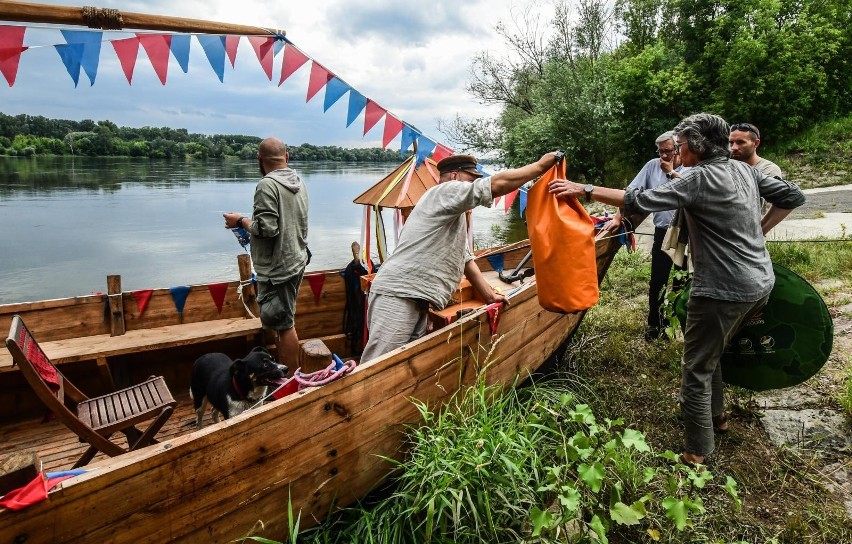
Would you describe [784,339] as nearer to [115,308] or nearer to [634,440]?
[634,440]

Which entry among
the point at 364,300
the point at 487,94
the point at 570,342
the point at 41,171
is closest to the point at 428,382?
the point at 364,300

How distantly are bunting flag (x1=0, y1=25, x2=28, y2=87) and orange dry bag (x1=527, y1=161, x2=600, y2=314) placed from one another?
326 centimetres

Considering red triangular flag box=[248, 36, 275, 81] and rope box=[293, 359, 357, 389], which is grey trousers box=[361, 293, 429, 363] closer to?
rope box=[293, 359, 357, 389]

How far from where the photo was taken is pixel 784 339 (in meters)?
2.96

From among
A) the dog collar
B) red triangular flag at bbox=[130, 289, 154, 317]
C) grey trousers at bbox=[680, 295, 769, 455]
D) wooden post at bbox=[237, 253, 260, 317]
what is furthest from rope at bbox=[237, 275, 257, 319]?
grey trousers at bbox=[680, 295, 769, 455]

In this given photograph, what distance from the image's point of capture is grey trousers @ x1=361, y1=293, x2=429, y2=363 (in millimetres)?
2674

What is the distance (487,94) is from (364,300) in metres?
24.7

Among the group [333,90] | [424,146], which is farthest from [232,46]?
[424,146]

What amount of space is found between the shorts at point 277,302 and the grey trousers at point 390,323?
2.85 feet

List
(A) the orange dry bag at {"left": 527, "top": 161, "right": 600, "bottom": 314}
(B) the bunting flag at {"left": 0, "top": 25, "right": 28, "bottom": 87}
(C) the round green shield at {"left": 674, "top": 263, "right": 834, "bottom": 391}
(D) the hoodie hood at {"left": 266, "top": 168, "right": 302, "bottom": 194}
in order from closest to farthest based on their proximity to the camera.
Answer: (A) the orange dry bag at {"left": 527, "top": 161, "right": 600, "bottom": 314} → (C) the round green shield at {"left": 674, "top": 263, "right": 834, "bottom": 391} → (B) the bunting flag at {"left": 0, "top": 25, "right": 28, "bottom": 87} → (D) the hoodie hood at {"left": 266, "top": 168, "right": 302, "bottom": 194}

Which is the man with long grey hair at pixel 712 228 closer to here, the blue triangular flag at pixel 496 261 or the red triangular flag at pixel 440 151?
the blue triangular flag at pixel 496 261

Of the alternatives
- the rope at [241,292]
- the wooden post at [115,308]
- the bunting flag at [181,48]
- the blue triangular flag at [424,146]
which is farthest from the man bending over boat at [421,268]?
the bunting flag at [181,48]

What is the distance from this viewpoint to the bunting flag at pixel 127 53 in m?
3.69

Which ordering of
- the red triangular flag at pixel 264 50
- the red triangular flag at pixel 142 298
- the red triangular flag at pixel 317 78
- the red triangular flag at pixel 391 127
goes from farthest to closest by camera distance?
1. the red triangular flag at pixel 391 127
2. the red triangular flag at pixel 317 78
3. the red triangular flag at pixel 264 50
4. the red triangular flag at pixel 142 298
